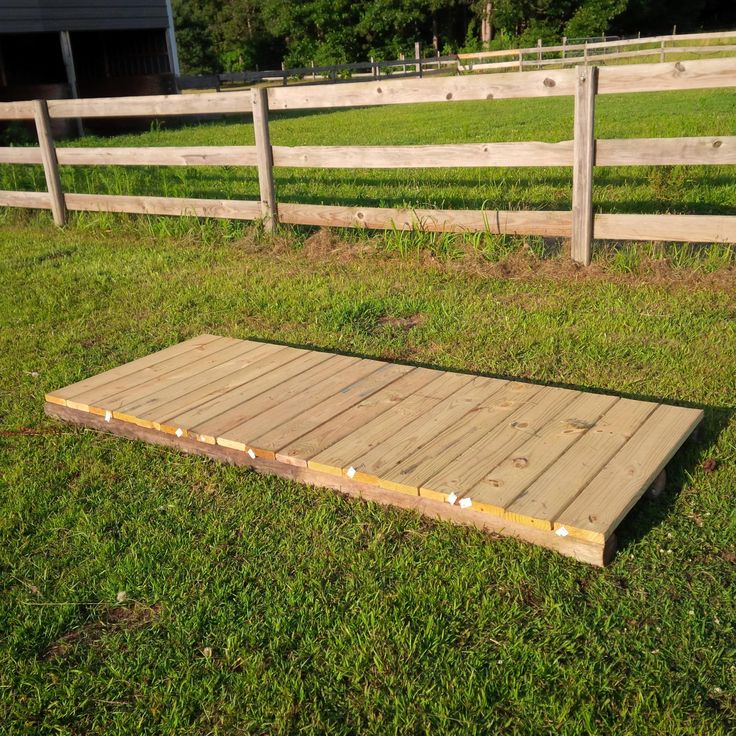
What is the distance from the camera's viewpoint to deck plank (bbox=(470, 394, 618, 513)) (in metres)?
3.05

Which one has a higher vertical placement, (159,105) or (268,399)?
(159,105)

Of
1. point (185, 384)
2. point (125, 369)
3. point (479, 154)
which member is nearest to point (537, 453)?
point (185, 384)

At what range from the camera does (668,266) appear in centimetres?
592

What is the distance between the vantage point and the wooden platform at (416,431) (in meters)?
3.04

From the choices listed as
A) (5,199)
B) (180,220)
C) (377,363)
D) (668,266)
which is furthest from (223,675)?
(5,199)

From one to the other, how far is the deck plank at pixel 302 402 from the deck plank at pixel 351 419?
125 mm

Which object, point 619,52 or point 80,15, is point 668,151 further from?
point 619,52

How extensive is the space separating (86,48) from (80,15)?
512 centimetres

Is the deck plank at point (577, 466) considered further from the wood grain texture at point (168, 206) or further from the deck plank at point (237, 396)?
the wood grain texture at point (168, 206)

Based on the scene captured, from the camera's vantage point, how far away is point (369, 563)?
9.84 ft

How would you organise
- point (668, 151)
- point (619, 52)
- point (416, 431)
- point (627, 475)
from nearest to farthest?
point (627, 475) < point (416, 431) < point (668, 151) < point (619, 52)

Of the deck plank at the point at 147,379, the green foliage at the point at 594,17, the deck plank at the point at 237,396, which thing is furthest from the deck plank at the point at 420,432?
the green foliage at the point at 594,17

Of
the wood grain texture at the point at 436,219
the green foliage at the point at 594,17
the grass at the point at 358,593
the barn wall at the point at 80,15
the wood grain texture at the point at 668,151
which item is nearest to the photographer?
the grass at the point at 358,593

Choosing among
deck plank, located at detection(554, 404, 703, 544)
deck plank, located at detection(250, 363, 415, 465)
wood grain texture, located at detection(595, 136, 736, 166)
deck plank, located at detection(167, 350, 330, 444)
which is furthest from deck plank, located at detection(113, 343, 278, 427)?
wood grain texture, located at detection(595, 136, 736, 166)
